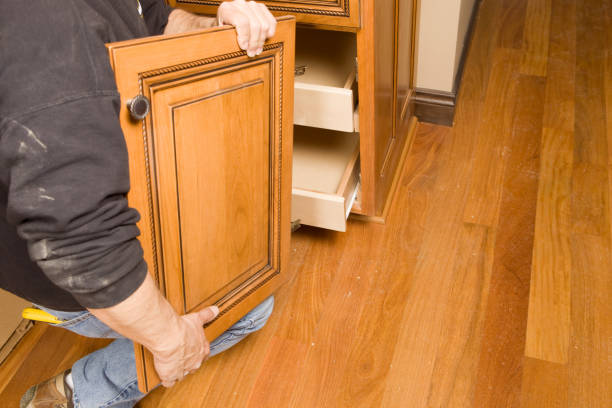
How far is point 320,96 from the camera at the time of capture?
1249mm

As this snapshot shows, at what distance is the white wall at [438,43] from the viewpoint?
1704 millimetres

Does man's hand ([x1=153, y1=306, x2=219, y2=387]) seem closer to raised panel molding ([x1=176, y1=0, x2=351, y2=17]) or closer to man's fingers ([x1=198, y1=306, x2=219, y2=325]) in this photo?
man's fingers ([x1=198, y1=306, x2=219, y2=325])

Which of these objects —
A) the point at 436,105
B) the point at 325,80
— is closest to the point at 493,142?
the point at 436,105

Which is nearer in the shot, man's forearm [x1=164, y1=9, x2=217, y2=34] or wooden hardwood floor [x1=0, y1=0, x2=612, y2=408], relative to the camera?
man's forearm [x1=164, y1=9, x2=217, y2=34]

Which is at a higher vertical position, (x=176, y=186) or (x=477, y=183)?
(x=176, y=186)

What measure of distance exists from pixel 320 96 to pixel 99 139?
28.9 inches

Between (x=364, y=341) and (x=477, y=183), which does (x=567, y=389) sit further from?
(x=477, y=183)

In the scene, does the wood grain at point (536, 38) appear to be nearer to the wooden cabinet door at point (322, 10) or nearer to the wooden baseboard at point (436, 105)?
the wooden baseboard at point (436, 105)

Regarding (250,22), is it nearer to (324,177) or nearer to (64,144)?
(64,144)

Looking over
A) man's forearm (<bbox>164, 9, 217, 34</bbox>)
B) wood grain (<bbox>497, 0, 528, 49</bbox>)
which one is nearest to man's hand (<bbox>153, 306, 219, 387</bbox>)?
man's forearm (<bbox>164, 9, 217, 34</bbox>)

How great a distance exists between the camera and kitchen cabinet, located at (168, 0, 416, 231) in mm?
1110

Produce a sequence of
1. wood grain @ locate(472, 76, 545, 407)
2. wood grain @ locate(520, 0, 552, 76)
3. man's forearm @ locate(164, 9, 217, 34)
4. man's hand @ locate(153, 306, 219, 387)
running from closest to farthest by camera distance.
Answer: man's hand @ locate(153, 306, 219, 387) → man's forearm @ locate(164, 9, 217, 34) → wood grain @ locate(472, 76, 545, 407) → wood grain @ locate(520, 0, 552, 76)

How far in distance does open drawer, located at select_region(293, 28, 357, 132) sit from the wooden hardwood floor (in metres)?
0.39

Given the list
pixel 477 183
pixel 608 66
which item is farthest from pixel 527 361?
pixel 608 66
